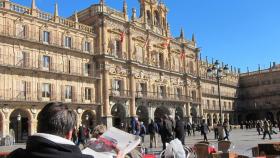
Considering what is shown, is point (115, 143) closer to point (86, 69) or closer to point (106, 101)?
point (106, 101)

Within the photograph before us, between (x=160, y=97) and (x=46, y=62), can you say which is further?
(x=160, y=97)

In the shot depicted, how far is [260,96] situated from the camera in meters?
76.3

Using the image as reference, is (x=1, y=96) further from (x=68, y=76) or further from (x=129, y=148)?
(x=129, y=148)

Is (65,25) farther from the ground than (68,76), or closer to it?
farther from the ground

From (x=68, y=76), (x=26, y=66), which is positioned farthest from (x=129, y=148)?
(x=68, y=76)

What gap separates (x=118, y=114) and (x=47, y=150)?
127 feet

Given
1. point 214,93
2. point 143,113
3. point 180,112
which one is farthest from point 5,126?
point 214,93

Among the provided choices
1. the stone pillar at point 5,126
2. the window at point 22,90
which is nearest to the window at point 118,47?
the window at point 22,90

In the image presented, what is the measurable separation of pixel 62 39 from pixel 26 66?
504 cm

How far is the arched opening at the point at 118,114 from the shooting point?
40334 millimetres

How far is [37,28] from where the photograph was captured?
109 ft

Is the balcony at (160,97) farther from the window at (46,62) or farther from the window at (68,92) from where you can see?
the window at (46,62)

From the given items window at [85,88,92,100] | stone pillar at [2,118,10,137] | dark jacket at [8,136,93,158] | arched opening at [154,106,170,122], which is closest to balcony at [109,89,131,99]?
window at [85,88,92,100]

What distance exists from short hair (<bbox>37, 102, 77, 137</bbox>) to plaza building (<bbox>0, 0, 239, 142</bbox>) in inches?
1105
